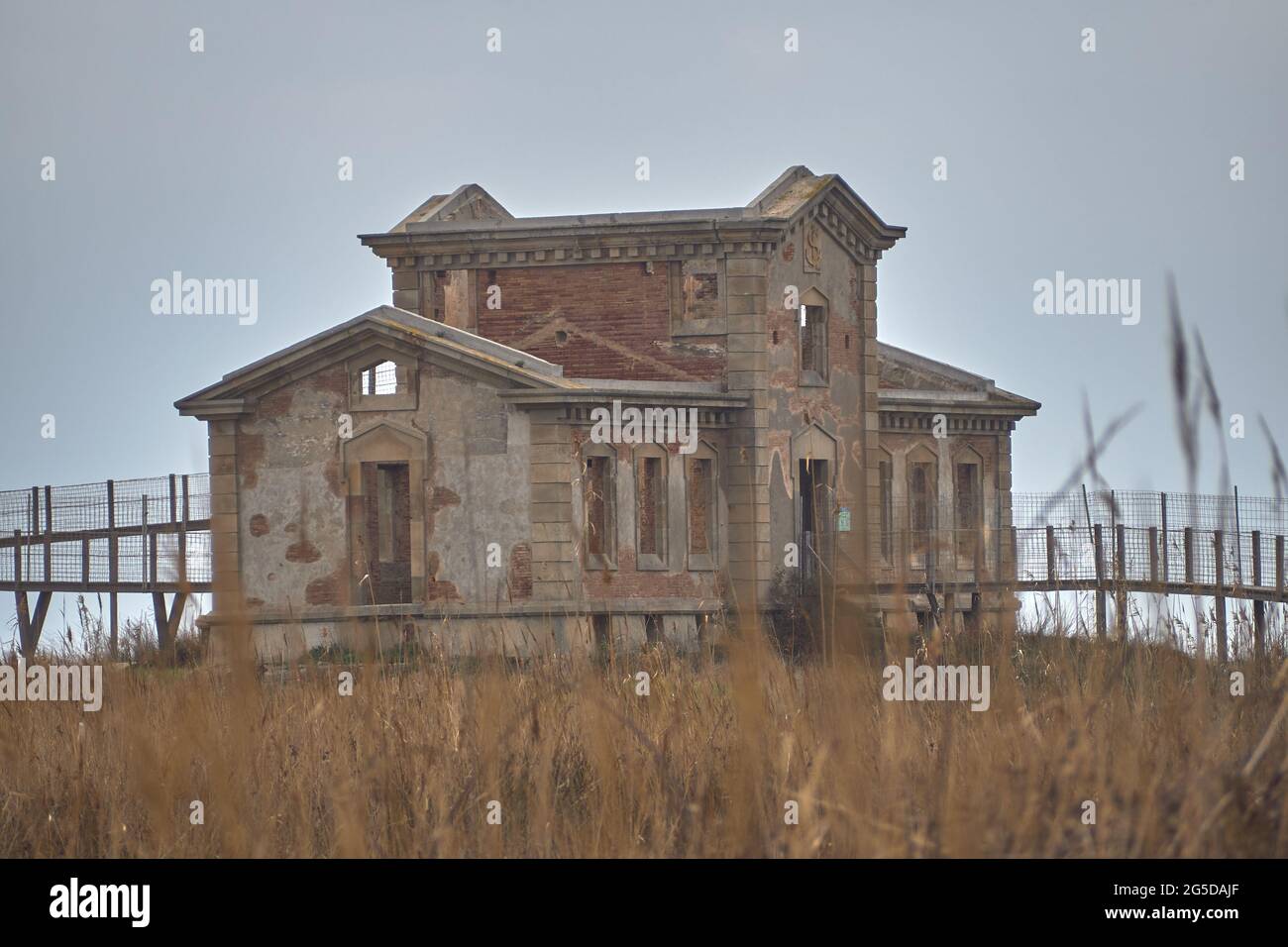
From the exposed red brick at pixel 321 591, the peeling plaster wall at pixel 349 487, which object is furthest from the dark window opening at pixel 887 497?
the exposed red brick at pixel 321 591

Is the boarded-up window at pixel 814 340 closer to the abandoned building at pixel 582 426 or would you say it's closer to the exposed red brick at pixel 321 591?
the abandoned building at pixel 582 426

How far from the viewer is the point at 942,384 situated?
3462 cm

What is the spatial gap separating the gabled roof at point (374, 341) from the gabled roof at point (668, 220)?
3333mm

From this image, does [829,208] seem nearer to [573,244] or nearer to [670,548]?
[573,244]

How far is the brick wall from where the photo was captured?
28.1 m

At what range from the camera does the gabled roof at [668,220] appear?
2773cm

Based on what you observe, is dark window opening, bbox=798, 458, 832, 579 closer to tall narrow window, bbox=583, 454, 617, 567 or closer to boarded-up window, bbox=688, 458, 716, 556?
boarded-up window, bbox=688, 458, 716, 556

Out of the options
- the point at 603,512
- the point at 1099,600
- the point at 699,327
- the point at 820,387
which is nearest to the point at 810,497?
the point at 820,387

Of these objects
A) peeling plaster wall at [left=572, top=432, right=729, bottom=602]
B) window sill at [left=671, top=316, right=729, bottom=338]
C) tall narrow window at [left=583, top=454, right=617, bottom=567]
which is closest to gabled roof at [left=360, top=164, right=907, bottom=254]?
window sill at [left=671, top=316, right=729, bottom=338]

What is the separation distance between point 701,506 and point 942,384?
8893mm

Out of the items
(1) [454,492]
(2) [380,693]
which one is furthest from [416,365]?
(2) [380,693]
